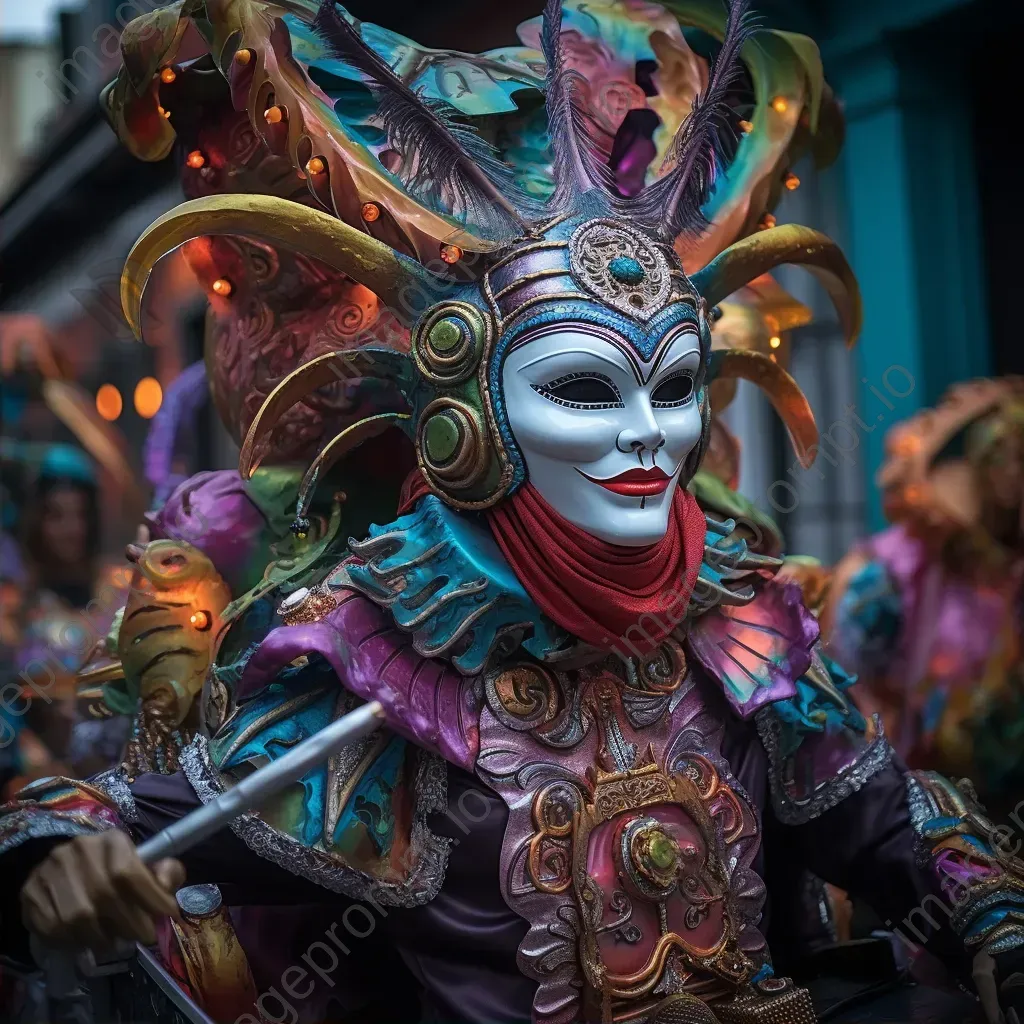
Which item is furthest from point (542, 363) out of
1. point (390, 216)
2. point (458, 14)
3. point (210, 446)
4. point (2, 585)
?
point (210, 446)

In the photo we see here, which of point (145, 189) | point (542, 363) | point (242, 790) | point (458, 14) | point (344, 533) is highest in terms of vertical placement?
point (145, 189)

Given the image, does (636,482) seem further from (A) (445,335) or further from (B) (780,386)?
(B) (780,386)

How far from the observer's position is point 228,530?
288cm

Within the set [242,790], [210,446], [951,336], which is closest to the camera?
[242,790]

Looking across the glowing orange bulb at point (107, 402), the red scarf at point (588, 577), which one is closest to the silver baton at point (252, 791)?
the red scarf at point (588, 577)

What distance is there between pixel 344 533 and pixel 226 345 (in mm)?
477

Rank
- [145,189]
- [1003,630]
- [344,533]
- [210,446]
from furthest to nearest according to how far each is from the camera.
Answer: [145,189] → [210,446] → [1003,630] → [344,533]

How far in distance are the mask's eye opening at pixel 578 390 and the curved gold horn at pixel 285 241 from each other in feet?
0.91

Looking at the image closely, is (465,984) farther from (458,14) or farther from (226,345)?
(458,14)

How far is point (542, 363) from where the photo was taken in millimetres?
2240

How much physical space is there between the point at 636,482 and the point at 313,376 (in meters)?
0.56

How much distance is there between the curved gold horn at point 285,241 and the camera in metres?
2.34

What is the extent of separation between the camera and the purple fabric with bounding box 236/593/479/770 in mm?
2244

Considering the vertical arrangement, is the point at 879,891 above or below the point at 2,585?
below
